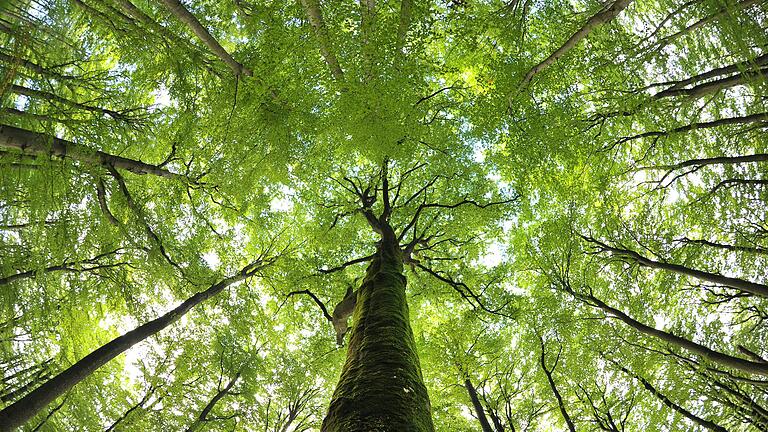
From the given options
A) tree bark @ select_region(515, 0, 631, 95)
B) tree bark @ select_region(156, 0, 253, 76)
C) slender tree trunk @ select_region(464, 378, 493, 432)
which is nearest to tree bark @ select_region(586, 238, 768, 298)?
tree bark @ select_region(515, 0, 631, 95)

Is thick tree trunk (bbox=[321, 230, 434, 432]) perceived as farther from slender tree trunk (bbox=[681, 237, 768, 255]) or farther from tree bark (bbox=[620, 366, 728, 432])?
tree bark (bbox=[620, 366, 728, 432])

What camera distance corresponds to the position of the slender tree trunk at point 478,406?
772 centimetres

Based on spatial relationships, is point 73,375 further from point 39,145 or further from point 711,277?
point 711,277

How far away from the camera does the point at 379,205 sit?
10.1 meters

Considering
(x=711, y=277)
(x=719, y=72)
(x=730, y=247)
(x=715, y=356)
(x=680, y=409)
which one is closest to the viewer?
(x=719, y=72)

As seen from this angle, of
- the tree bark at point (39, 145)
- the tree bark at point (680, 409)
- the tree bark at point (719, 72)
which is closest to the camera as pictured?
the tree bark at point (39, 145)

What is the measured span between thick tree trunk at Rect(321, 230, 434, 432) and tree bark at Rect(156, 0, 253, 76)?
10.8 feet

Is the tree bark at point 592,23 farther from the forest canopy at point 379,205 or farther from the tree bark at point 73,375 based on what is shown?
the tree bark at point 73,375

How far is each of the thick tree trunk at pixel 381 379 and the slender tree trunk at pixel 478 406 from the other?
14.8ft

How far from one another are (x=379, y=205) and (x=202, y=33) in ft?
20.2

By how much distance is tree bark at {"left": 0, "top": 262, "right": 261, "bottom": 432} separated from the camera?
3.79 meters

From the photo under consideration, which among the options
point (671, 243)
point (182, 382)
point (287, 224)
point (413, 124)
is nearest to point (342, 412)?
point (413, 124)

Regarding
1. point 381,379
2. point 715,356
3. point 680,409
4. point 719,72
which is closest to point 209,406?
point 381,379

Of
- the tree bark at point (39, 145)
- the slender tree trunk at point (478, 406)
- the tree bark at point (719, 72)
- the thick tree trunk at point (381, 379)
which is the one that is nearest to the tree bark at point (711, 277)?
the tree bark at point (719, 72)
